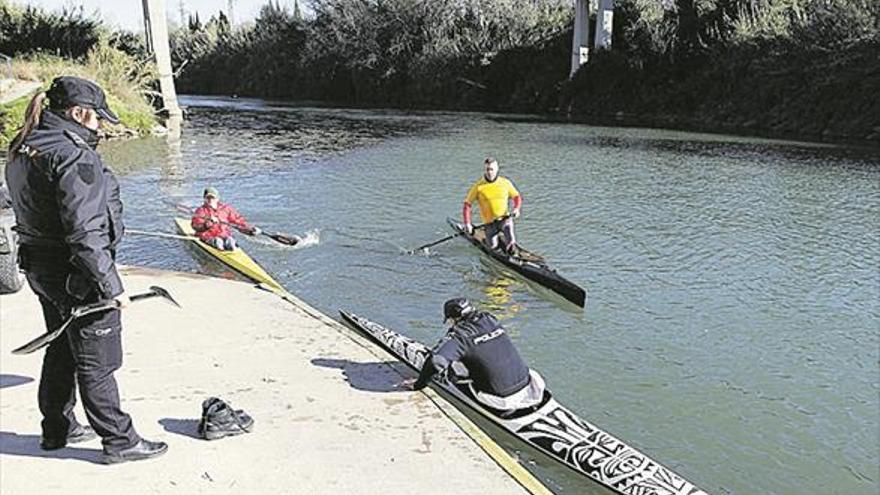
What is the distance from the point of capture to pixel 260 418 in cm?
561

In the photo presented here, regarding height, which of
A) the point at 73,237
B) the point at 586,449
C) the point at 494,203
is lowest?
the point at 586,449

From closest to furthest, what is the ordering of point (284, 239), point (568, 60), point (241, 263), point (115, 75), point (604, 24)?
point (241, 263)
point (284, 239)
point (115, 75)
point (604, 24)
point (568, 60)

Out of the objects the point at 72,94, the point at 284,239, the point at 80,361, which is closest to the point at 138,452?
the point at 80,361

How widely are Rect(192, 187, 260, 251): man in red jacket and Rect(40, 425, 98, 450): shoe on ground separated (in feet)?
24.5

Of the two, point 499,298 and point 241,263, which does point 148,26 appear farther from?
point 499,298

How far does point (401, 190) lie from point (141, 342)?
44.2 ft

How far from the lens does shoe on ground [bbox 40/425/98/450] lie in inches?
191

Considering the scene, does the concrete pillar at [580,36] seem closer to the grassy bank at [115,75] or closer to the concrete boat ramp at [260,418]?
the grassy bank at [115,75]

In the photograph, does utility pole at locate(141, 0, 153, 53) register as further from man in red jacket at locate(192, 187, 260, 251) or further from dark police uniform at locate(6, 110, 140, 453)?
dark police uniform at locate(6, 110, 140, 453)

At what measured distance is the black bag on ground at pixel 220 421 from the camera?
5.18 meters

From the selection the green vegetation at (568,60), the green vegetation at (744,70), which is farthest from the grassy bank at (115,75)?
the green vegetation at (744,70)

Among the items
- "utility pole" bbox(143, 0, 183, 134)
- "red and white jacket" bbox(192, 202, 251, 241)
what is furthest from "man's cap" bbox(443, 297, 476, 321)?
"utility pole" bbox(143, 0, 183, 134)

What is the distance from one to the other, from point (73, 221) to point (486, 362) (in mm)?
3275

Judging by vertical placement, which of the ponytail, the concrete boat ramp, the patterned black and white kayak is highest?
the ponytail
